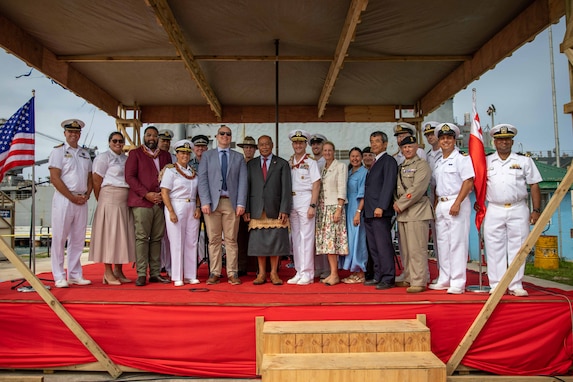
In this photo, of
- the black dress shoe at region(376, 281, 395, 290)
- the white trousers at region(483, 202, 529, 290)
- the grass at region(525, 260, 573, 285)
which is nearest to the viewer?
the white trousers at region(483, 202, 529, 290)

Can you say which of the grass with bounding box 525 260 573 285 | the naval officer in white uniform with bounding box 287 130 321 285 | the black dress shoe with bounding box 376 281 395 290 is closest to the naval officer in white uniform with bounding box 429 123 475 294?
the black dress shoe with bounding box 376 281 395 290

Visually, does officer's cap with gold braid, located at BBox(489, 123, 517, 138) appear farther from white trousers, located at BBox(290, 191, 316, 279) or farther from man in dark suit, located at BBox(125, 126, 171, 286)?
man in dark suit, located at BBox(125, 126, 171, 286)

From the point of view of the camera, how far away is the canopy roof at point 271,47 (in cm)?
518

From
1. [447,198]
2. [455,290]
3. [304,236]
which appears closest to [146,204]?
[304,236]

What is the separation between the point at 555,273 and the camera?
10617 millimetres

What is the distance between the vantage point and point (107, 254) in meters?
5.05

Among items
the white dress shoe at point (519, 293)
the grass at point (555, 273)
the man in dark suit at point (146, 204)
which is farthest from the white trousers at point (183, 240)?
the grass at point (555, 273)

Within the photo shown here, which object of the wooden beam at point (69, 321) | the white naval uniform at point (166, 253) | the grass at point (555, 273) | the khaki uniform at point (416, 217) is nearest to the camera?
the wooden beam at point (69, 321)

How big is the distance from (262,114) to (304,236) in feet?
14.8

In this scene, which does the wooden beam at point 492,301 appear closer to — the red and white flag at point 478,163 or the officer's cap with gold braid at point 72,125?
the red and white flag at point 478,163

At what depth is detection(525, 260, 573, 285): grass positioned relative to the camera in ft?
30.8

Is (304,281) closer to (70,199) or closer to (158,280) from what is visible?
(158,280)

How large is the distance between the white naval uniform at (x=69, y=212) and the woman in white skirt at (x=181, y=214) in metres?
0.92

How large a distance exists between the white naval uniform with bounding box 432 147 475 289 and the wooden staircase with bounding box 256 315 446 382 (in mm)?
945
